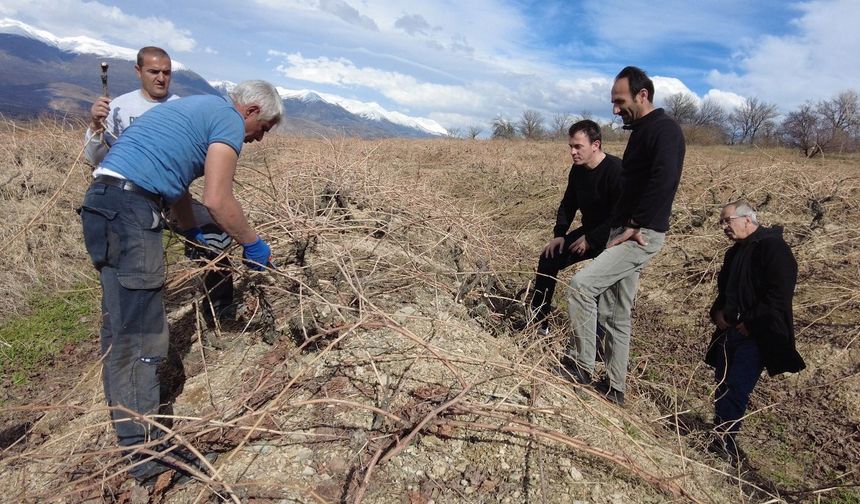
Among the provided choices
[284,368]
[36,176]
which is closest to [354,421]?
[284,368]

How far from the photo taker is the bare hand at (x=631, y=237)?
8.00ft

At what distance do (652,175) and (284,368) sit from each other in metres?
2.11

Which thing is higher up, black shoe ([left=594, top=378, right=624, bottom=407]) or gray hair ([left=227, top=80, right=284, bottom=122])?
gray hair ([left=227, top=80, right=284, bottom=122])

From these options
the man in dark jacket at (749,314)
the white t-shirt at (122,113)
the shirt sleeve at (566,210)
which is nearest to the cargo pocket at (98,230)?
the white t-shirt at (122,113)

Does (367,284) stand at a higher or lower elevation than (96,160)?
lower

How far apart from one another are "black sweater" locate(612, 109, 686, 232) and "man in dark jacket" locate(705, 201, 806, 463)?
0.48m

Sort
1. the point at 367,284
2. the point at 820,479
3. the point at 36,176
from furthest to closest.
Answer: the point at 36,176, the point at 367,284, the point at 820,479

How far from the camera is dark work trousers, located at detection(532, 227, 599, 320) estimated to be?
3.15 meters

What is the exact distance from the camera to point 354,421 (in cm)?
194

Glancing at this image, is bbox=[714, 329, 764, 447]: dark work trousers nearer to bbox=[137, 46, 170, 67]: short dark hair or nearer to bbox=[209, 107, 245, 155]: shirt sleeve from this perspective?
bbox=[209, 107, 245, 155]: shirt sleeve

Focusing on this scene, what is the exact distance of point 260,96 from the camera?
197cm

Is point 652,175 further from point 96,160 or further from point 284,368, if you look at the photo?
point 96,160

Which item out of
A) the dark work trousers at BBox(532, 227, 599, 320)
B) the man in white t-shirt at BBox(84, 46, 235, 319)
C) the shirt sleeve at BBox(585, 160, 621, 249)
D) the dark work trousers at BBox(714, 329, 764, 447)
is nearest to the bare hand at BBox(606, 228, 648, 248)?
the shirt sleeve at BBox(585, 160, 621, 249)

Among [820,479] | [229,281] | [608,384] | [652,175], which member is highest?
[652,175]
